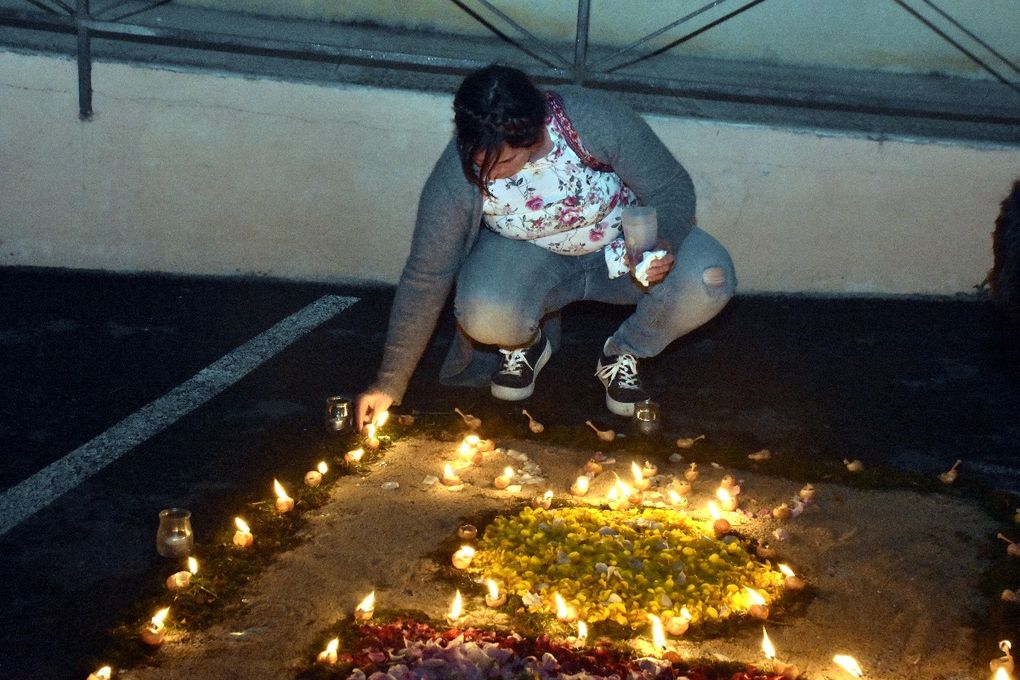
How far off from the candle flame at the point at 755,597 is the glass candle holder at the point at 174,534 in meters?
1.74

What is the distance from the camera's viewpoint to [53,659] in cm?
307

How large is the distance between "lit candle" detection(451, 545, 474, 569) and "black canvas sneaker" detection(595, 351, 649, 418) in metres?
1.52

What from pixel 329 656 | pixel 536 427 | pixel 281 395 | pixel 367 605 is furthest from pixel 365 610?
pixel 281 395

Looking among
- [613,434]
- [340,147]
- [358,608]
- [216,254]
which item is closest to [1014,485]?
[613,434]

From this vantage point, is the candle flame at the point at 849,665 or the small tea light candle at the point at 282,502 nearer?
the candle flame at the point at 849,665

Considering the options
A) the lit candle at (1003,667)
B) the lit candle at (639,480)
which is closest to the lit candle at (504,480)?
the lit candle at (639,480)

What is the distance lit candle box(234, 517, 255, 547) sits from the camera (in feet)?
12.0

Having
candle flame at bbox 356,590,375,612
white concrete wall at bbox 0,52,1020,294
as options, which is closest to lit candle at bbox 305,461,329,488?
candle flame at bbox 356,590,375,612

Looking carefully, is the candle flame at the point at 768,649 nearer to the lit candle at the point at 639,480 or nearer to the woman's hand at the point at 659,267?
the lit candle at the point at 639,480

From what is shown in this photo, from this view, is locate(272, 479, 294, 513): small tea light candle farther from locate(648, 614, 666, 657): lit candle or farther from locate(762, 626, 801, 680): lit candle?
locate(762, 626, 801, 680): lit candle

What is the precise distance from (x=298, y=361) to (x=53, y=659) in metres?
2.48

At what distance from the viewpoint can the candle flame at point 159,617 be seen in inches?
123

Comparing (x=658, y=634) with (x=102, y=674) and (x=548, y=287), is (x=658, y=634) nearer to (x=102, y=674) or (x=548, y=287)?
(x=102, y=674)

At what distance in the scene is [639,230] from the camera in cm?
407
